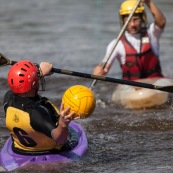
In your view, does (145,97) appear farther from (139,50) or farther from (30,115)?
(30,115)

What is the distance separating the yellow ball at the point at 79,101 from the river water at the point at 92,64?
81 centimetres

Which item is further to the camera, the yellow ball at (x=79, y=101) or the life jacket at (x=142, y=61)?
the life jacket at (x=142, y=61)

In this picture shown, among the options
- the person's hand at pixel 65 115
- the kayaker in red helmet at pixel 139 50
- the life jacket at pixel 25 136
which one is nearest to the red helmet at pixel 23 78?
the life jacket at pixel 25 136

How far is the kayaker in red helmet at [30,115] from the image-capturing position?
568 centimetres

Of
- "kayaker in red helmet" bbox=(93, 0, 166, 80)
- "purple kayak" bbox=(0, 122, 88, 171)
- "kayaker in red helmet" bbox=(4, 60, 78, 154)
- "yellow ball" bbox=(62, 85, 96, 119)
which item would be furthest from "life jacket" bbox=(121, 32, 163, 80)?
"yellow ball" bbox=(62, 85, 96, 119)

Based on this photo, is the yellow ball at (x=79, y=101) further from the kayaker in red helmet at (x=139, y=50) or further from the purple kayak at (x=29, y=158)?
the kayaker in red helmet at (x=139, y=50)

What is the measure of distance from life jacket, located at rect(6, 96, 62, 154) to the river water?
0.66ft

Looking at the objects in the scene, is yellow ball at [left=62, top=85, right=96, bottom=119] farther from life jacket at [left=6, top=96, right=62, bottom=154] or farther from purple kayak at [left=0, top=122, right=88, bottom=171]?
purple kayak at [left=0, top=122, right=88, bottom=171]

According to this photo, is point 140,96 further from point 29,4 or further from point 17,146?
point 29,4

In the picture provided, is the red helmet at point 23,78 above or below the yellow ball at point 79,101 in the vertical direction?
above

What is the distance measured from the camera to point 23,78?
5707 mm

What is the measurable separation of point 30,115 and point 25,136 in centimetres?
27

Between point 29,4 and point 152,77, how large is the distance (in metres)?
11.9

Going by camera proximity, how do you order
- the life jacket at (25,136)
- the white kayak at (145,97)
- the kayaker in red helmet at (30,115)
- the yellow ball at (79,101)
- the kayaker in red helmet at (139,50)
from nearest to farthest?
the yellow ball at (79,101) < the kayaker in red helmet at (30,115) < the life jacket at (25,136) < the white kayak at (145,97) < the kayaker in red helmet at (139,50)
